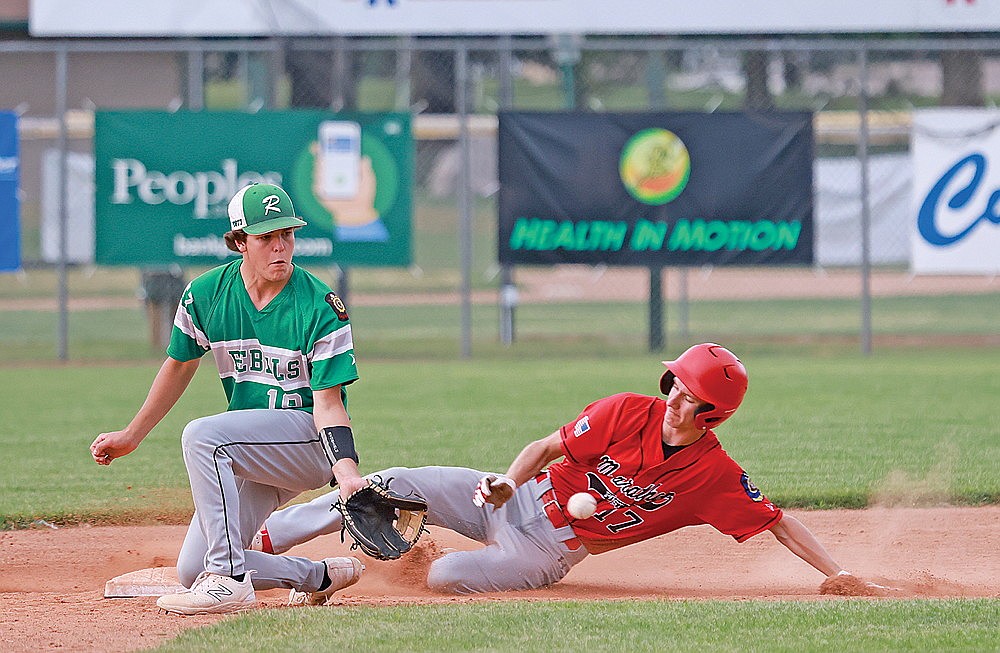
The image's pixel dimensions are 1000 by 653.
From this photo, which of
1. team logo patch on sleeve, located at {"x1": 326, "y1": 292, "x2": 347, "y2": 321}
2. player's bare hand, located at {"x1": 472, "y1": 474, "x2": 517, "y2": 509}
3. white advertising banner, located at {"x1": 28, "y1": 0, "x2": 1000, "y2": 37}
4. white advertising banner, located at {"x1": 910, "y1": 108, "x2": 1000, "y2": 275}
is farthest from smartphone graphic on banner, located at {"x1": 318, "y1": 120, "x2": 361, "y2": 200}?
player's bare hand, located at {"x1": 472, "y1": 474, "x2": 517, "y2": 509}

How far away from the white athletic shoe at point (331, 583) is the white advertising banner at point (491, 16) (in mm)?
11067

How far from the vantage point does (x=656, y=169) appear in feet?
45.0

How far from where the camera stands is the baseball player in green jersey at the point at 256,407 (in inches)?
183

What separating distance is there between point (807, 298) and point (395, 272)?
360 inches

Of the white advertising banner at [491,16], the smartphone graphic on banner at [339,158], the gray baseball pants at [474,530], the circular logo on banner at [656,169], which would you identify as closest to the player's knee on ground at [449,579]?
the gray baseball pants at [474,530]

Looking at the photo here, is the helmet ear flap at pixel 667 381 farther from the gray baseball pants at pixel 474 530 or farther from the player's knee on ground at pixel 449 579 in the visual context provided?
the player's knee on ground at pixel 449 579

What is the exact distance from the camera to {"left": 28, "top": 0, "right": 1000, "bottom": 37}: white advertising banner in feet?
50.2

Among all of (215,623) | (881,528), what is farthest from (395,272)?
(215,623)

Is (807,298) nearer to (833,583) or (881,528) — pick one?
(881,528)

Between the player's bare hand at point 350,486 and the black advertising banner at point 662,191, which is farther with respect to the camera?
the black advertising banner at point 662,191

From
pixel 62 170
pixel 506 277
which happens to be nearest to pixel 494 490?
pixel 506 277

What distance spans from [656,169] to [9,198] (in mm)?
6515

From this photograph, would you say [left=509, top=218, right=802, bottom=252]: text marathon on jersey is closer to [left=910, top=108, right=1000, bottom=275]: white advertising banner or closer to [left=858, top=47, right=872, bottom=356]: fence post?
[left=858, top=47, right=872, bottom=356]: fence post

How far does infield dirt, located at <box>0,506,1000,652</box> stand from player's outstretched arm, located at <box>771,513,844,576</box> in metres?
0.17
